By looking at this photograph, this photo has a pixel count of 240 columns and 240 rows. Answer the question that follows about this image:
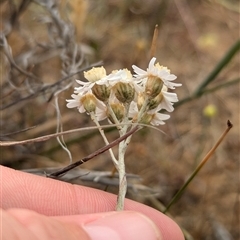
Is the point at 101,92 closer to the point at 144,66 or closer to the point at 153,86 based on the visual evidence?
the point at 153,86

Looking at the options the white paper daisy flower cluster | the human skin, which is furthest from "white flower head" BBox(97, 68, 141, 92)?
the human skin

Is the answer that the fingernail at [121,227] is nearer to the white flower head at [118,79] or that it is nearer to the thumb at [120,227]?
the thumb at [120,227]

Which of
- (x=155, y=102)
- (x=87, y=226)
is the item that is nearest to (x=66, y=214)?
(x=87, y=226)

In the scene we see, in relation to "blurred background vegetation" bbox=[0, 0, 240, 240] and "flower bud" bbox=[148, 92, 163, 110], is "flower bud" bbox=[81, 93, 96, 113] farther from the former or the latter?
"blurred background vegetation" bbox=[0, 0, 240, 240]

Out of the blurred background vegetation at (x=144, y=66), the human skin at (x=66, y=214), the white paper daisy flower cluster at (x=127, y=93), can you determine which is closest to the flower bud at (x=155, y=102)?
the white paper daisy flower cluster at (x=127, y=93)

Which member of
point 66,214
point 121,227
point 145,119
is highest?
point 145,119

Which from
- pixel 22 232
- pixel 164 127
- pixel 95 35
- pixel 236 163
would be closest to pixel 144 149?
pixel 164 127
